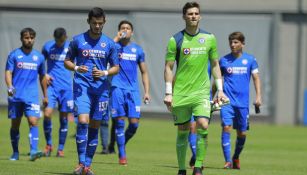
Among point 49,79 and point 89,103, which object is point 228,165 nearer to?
point 89,103

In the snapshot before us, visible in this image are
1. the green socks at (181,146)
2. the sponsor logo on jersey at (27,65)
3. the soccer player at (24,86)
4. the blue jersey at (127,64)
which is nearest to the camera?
the green socks at (181,146)

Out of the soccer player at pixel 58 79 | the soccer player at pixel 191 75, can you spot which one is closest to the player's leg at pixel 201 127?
the soccer player at pixel 191 75

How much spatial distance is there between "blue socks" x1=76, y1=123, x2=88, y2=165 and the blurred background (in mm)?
Answer: 23711

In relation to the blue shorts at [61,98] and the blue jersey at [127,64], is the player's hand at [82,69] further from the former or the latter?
the blue shorts at [61,98]

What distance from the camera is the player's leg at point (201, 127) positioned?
14.0 metres

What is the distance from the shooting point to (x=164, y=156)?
20.7 metres

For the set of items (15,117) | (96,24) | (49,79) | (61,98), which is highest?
(96,24)

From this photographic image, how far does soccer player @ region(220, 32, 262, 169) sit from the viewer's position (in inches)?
707

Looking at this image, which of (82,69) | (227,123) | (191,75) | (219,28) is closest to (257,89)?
(227,123)

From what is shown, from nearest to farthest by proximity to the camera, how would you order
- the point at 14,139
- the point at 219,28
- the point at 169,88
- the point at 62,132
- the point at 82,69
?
the point at 169,88 → the point at 82,69 → the point at 14,139 → the point at 62,132 → the point at 219,28

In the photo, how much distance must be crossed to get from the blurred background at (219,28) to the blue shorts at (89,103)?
2352 cm

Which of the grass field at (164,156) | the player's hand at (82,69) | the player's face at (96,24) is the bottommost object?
the grass field at (164,156)

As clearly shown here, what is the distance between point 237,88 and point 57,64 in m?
4.43

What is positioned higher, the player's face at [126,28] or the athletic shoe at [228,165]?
the player's face at [126,28]
